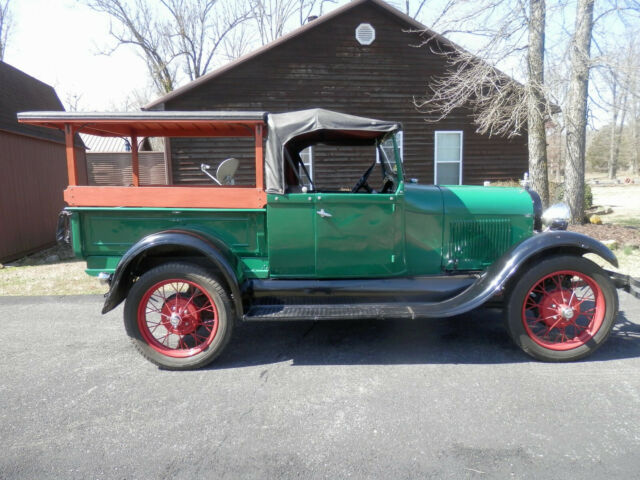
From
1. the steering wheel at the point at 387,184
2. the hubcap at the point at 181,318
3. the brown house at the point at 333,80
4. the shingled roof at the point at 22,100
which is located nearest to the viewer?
the hubcap at the point at 181,318

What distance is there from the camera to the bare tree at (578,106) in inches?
341

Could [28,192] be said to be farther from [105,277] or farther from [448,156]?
[448,156]

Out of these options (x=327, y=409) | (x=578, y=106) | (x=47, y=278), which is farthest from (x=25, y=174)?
(x=578, y=106)

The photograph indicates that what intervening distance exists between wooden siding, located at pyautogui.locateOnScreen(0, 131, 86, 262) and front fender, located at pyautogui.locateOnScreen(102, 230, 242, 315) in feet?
22.1

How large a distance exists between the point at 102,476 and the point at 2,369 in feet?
6.48

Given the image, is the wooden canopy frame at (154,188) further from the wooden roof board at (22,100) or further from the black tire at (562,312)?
the wooden roof board at (22,100)

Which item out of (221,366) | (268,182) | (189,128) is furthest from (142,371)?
(189,128)

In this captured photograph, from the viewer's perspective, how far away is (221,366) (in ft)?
11.5

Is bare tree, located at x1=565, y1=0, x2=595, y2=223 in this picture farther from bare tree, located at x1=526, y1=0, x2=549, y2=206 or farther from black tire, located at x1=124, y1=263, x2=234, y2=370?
black tire, located at x1=124, y1=263, x2=234, y2=370

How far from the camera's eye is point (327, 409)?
9.26ft

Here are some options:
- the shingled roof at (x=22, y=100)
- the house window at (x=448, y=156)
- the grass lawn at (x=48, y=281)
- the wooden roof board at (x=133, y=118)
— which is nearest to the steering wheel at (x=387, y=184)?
the wooden roof board at (x=133, y=118)

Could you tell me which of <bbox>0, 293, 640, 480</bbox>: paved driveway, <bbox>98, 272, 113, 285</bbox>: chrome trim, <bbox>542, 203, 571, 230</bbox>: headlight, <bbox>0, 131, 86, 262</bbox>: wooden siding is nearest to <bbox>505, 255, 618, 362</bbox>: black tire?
<bbox>0, 293, 640, 480</bbox>: paved driveway

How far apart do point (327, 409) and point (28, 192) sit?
9.49 m

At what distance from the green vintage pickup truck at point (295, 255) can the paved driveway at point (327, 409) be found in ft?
1.22
